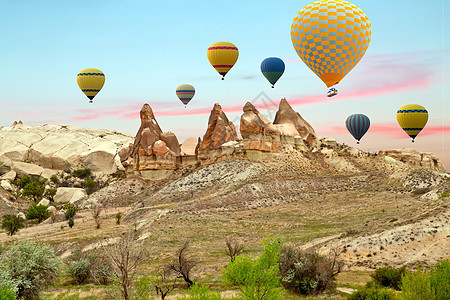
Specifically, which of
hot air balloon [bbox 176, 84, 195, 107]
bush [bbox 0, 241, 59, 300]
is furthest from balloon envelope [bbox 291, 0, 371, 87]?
hot air balloon [bbox 176, 84, 195, 107]

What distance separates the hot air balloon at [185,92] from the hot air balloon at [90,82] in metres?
22.4

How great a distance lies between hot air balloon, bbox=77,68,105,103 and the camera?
98.3 meters

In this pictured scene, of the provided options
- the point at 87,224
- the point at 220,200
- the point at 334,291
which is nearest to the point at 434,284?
the point at 334,291

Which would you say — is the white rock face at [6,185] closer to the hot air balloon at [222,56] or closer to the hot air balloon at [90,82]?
the hot air balloon at [90,82]

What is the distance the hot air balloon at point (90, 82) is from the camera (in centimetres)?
9831

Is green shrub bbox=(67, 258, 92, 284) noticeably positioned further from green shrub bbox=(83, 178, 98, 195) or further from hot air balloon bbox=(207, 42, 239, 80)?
green shrub bbox=(83, 178, 98, 195)

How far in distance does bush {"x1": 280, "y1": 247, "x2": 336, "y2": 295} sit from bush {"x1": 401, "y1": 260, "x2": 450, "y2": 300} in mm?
8730

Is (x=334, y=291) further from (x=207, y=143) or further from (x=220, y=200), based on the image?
(x=207, y=143)

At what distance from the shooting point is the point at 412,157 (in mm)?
98188

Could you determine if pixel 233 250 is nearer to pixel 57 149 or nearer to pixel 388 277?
pixel 388 277

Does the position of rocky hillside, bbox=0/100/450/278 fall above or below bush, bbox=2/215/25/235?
above

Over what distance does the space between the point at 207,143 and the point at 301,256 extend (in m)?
61.2

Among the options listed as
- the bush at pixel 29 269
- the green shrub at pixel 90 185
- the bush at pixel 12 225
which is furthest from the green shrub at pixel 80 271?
the green shrub at pixel 90 185

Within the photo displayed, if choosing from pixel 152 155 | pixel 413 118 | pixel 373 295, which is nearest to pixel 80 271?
pixel 373 295
